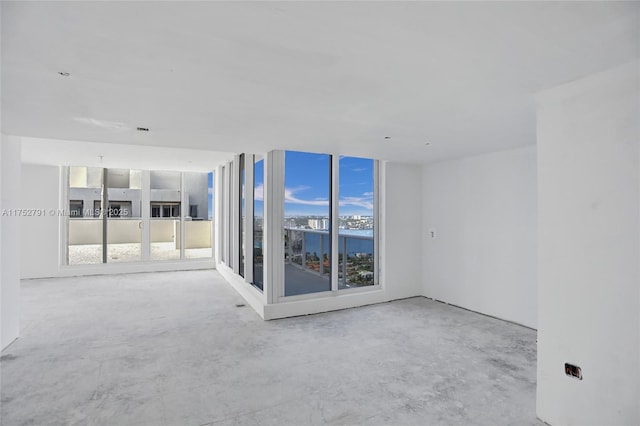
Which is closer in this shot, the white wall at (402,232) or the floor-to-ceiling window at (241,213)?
the white wall at (402,232)

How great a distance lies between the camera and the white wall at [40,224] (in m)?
6.58

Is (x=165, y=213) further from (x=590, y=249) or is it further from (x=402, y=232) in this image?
(x=590, y=249)

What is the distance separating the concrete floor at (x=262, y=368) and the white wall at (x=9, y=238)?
253 millimetres

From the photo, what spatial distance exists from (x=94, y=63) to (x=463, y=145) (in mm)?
3645

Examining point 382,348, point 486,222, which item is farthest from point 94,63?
point 486,222

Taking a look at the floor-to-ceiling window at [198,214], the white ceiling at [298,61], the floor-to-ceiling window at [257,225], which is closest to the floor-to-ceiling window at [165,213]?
the floor-to-ceiling window at [198,214]

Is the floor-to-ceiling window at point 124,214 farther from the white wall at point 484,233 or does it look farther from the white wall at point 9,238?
the white wall at point 484,233

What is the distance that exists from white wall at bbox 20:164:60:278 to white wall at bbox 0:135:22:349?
3.84 metres

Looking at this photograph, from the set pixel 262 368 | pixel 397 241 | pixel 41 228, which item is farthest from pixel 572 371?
pixel 41 228

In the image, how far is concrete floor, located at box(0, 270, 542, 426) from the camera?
226 cm

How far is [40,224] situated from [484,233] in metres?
8.39

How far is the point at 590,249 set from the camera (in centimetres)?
194

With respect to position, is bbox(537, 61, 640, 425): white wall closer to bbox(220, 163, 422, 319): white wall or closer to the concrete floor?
the concrete floor

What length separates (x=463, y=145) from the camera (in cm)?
388
